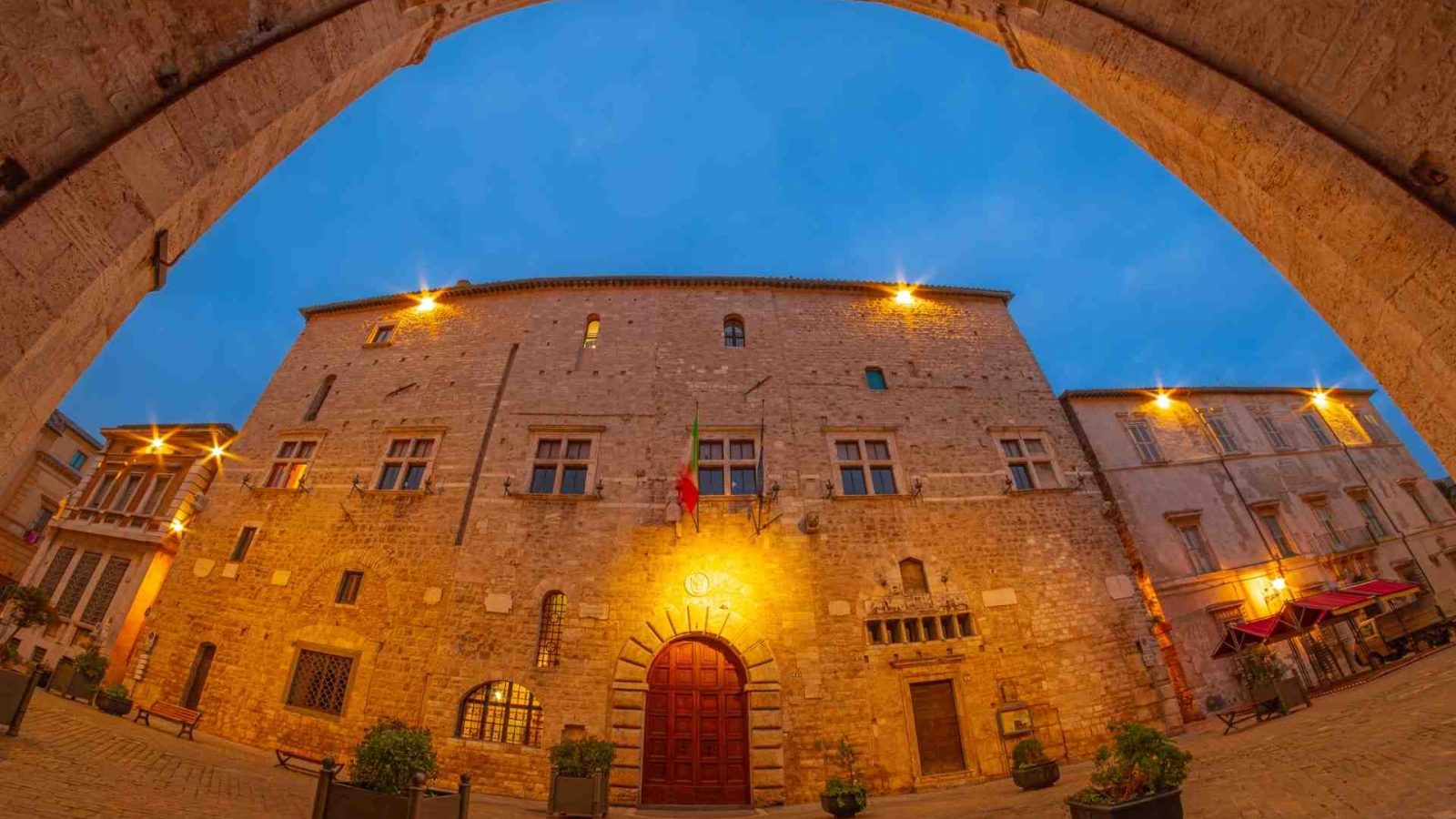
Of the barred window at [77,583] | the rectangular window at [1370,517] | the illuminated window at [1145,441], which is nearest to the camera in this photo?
the barred window at [77,583]

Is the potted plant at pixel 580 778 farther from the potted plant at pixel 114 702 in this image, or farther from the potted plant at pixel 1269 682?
the potted plant at pixel 1269 682

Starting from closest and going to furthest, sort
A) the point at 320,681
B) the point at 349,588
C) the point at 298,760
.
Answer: the point at 298,760
the point at 320,681
the point at 349,588

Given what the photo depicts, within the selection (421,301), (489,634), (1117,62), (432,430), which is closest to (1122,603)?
(1117,62)

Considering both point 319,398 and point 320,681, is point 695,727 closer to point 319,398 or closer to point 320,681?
point 320,681

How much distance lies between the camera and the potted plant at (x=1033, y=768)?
8.23 meters

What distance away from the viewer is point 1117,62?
182 inches

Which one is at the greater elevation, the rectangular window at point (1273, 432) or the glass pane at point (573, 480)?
the rectangular window at point (1273, 432)

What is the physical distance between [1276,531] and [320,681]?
89.3 ft

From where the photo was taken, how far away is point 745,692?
1017 centimetres

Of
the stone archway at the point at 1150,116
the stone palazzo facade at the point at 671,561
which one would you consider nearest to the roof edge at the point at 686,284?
the stone palazzo facade at the point at 671,561

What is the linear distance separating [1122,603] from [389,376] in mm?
20278

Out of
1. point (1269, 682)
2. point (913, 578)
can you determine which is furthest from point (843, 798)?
point (1269, 682)

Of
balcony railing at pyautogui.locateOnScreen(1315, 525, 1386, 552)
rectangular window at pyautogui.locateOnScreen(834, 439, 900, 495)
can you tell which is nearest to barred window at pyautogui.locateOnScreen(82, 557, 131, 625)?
rectangular window at pyautogui.locateOnScreen(834, 439, 900, 495)

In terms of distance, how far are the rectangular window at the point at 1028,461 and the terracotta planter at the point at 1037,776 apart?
20.6 feet
